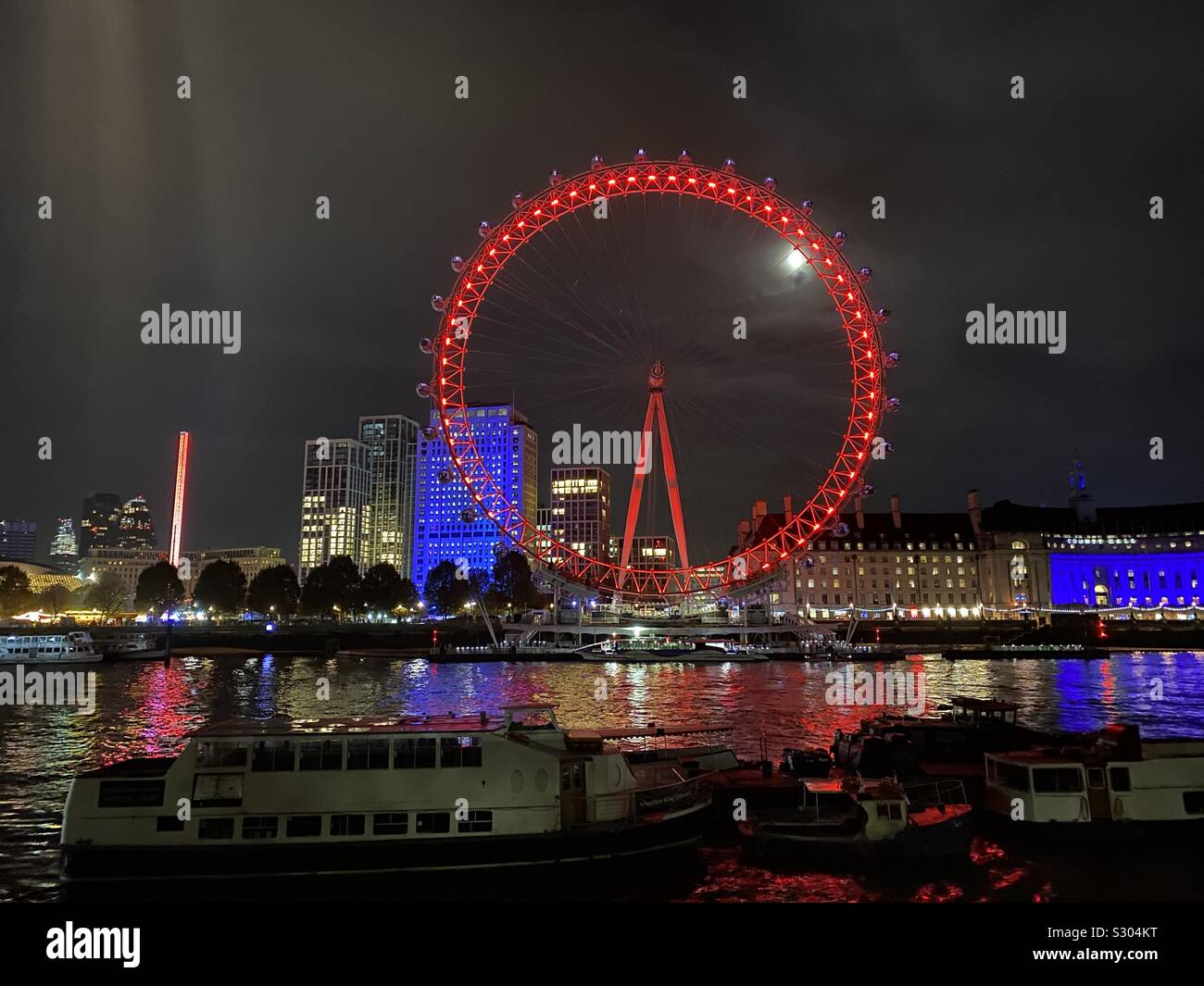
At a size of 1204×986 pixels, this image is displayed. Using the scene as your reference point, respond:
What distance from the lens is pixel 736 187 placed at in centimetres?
6569

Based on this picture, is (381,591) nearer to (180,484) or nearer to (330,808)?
(180,484)

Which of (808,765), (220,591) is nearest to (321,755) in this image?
(808,765)

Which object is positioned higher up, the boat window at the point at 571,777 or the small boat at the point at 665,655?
the boat window at the point at 571,777

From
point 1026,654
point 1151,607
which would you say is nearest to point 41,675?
point 1026,654

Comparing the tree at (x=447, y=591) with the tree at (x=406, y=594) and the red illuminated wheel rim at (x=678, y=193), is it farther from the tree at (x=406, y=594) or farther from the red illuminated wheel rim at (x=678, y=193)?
the red illuminated wheel rim at (x=678, y=193)

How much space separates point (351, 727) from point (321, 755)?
5.02ft

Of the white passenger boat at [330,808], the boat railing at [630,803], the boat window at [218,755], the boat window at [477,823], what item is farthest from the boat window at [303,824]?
the boat railing at [630,803]

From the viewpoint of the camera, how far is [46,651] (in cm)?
10319

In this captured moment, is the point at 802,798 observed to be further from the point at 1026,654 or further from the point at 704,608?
the point at 704,608

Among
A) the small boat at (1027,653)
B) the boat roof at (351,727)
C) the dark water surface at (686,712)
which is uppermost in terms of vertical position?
the boat roof at (351,727)

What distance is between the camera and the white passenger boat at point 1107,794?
971 inches

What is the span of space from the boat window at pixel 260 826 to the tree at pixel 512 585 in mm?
162859

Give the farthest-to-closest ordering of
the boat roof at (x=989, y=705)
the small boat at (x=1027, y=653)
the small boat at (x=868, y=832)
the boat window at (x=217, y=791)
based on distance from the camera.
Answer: the small boat at (x=1027, y=653) < the boat roof at (x=989, y=705) < the small boat at (x=868, y=832) < the boat window at (x=217, y=791)
